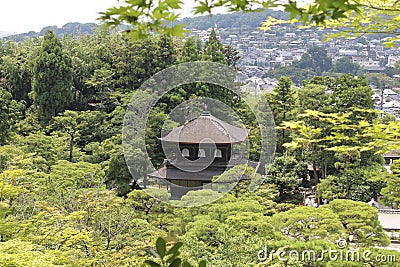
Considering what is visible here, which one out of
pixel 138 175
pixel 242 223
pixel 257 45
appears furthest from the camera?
pixel 257 45

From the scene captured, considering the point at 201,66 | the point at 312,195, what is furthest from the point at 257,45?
the point at 312,195

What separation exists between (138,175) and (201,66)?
4680 mm

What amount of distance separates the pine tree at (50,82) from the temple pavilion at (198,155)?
536cm

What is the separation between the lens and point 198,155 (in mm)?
11234

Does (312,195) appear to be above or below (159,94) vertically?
below

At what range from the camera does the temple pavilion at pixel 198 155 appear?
35.7 feet

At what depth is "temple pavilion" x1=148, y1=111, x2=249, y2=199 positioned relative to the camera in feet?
35.7

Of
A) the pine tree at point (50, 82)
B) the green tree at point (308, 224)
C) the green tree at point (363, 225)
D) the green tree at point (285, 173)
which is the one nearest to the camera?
the green tree at point (308, 224)

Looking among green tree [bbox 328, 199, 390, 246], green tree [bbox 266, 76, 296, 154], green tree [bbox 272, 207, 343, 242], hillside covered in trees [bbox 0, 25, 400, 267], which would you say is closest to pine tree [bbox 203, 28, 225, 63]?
hillside covered in trees [bbox 0, 25, 400, 267]

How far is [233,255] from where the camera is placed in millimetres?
5473

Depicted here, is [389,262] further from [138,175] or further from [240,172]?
[138,175]

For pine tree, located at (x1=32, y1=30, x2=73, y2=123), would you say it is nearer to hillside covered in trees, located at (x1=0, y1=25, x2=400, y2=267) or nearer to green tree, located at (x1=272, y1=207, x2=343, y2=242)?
hillside covered in trees, located at (x1=0, y1=25, x2=400, y2=267)

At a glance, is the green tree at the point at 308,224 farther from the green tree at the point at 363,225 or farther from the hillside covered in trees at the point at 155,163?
the green tree at the point at 363,225

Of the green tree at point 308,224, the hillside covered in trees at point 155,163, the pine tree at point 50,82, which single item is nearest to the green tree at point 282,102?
the hillside covered in trees at point 155,163
